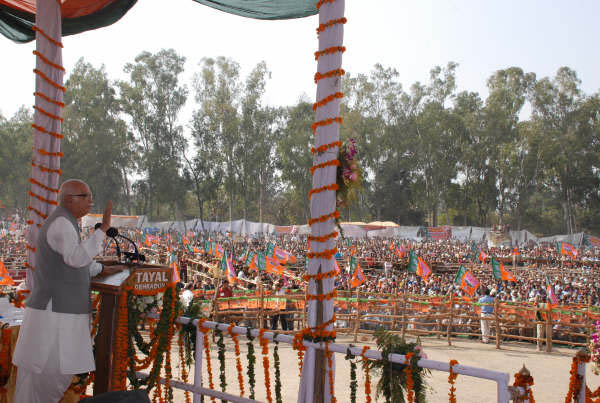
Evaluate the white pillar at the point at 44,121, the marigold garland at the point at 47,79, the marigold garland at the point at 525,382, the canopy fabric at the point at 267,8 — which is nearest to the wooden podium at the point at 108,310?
the white pillar at the point at 44,121

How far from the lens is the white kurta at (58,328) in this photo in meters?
2.57

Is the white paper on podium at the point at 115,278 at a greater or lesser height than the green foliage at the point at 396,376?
→ greater

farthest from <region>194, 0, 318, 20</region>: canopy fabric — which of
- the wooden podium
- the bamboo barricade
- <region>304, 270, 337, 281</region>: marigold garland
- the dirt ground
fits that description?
the bamboo barricade

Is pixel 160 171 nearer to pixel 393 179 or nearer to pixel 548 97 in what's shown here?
pixel 393 179

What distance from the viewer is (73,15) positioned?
4.79 metres

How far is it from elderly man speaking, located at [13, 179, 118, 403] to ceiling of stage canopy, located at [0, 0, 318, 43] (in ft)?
8.35

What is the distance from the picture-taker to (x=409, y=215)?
4772 centimetres

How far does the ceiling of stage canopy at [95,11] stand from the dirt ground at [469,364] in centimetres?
428

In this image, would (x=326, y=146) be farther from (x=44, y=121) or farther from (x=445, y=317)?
(x=445, y=317)

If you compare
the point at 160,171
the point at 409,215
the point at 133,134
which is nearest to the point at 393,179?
the point at 409,215

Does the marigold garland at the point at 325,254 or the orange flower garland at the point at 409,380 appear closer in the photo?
the orange flower garland at the point at 409,380

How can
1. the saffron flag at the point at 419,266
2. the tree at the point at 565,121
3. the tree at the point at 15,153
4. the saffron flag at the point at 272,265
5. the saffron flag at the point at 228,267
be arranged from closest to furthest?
the saffron flag at the point at 228,267 < the saffron flag at the point at 272,265 < the saffron flag at the point at 419,266 < the tree at the point at 565,121 < the tree at the point at 15,153

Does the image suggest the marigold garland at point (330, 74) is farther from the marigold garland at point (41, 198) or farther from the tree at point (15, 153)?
the tree at point (15, 153)

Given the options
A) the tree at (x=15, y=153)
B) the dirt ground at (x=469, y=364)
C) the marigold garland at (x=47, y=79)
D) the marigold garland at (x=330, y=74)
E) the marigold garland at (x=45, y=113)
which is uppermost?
the tree at (x=15, y=153)
